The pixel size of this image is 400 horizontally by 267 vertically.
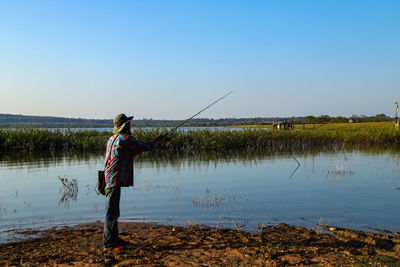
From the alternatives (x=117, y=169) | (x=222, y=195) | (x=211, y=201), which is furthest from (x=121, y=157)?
(x=222, y=195)

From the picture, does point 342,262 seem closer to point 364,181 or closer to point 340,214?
point 340,214

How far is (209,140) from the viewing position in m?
31.6

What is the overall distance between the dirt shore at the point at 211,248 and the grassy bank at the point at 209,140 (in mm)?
22290

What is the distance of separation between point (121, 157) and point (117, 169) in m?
0.23

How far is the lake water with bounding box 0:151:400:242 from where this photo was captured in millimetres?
9773

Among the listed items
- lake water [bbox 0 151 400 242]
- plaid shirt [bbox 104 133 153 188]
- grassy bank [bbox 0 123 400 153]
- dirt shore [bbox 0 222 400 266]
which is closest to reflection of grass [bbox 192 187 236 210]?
lake water [bbox 0 151 400 242]

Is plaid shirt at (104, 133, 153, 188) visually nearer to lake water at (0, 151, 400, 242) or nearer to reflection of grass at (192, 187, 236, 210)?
lake water at (0, 151, 400, 242)

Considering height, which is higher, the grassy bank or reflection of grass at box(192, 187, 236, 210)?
the grassy bank

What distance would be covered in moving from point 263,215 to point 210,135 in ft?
72.6

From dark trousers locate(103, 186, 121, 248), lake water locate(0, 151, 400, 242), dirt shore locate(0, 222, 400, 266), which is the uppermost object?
dark trousers locate(103, 186, 121, 248)

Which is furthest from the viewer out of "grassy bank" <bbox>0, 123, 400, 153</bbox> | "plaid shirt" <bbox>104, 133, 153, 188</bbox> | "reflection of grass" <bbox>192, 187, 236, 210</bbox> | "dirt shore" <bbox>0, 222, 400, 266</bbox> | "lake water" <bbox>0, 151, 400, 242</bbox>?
"grassy bank" <bbox>0, 123, 400, 153</bbox>

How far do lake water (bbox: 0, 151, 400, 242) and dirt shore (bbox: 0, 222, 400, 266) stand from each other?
0.97 metres

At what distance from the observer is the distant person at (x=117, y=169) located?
672cm

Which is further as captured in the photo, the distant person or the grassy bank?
the grassy bank
